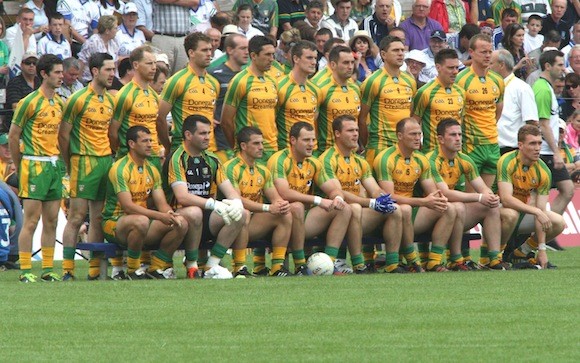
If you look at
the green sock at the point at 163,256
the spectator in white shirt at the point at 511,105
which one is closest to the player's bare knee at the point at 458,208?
→ the spectator in white shirt at the point at 511,105

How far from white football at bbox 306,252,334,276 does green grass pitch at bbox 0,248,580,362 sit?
65cm

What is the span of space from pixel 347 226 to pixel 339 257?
717mm

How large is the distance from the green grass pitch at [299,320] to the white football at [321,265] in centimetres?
65

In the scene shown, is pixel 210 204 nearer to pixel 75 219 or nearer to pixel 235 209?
pixel 235 209

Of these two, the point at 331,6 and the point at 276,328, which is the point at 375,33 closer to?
the point at 331,6

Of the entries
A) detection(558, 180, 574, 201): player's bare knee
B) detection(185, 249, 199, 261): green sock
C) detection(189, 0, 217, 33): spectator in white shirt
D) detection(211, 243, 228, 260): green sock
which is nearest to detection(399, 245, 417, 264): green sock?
detection(211, 243, 228, 260): green sock

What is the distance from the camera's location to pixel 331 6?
75.0 ft

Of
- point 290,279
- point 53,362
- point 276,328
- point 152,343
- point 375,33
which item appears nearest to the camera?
point 53,362

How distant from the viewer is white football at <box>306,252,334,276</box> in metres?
14.4

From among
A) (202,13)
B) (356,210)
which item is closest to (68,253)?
(356,210)

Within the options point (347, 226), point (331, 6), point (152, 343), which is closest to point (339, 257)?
point (347, 226)

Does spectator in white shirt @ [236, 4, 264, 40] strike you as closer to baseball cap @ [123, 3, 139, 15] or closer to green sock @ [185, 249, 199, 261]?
baseball cap @ [123, 3, 139, 15]

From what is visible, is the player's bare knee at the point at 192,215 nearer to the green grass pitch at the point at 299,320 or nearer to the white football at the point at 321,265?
the green grass pitch at the point at 299,320

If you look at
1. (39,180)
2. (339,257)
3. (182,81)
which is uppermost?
(182,81)
